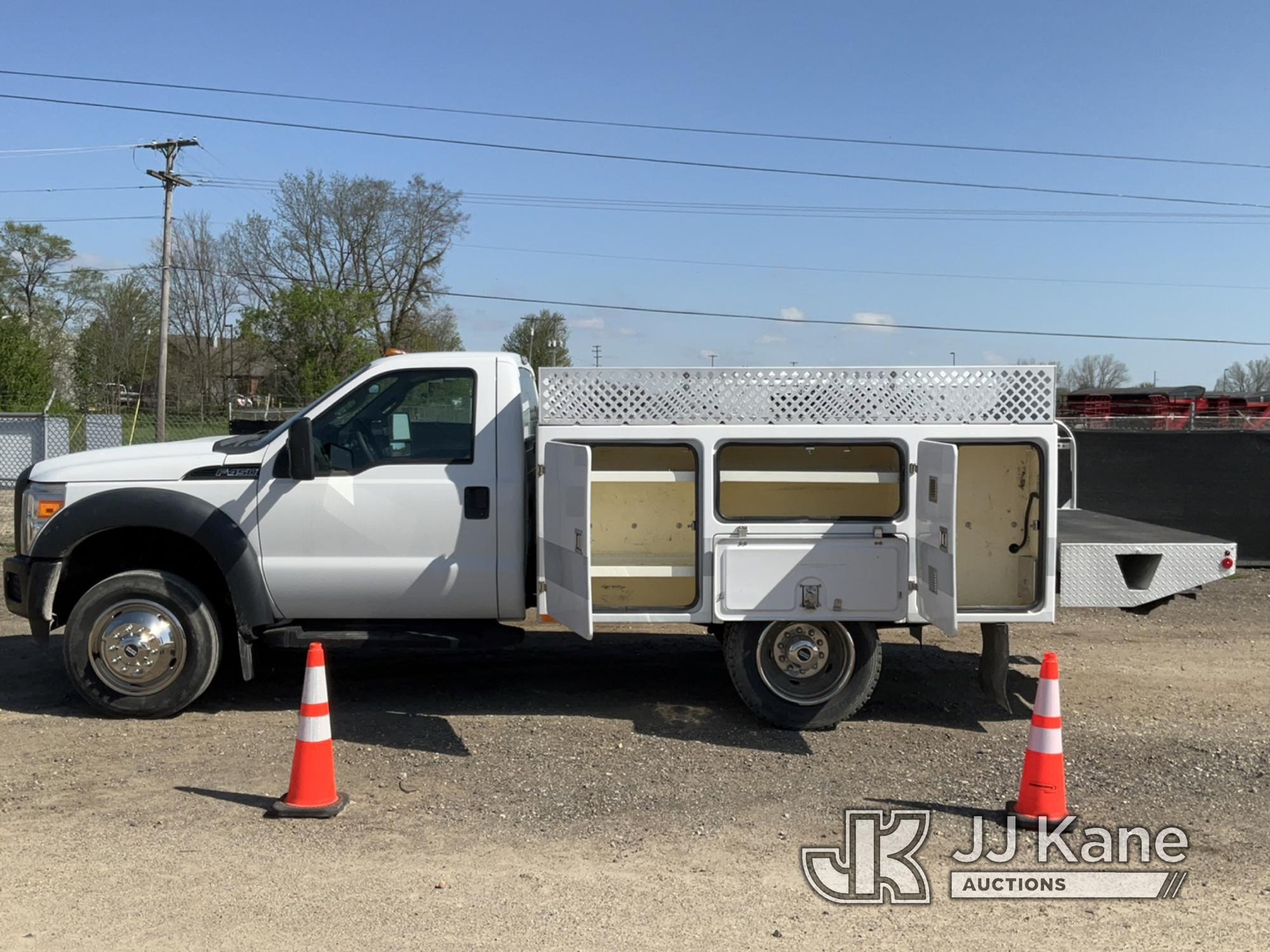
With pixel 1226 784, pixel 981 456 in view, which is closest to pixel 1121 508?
pixel 981 456

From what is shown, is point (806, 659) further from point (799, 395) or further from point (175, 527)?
point (175, 527)

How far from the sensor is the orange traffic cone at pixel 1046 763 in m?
4.73

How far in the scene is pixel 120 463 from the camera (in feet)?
20.3

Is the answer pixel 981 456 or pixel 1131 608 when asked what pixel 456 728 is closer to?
pixel 981 456

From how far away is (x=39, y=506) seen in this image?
20.4ft

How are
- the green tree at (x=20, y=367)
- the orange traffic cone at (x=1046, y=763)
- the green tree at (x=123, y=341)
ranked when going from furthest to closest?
the green tree at (x=123, y=341), the green tree at (x=20, y=367), the orange traffic cone at (x=1046, y=763)

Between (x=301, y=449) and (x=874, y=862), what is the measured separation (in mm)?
3675

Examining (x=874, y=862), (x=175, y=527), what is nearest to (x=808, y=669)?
(x=874, y=862)

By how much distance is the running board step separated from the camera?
613cm

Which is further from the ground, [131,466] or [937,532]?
[131,466]

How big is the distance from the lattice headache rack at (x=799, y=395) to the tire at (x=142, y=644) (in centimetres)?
233

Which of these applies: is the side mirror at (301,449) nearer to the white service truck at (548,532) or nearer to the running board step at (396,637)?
the white service truck at (548,532)

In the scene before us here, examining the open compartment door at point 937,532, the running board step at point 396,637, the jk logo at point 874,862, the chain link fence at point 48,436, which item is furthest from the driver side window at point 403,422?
the chain link fence at point 48,436

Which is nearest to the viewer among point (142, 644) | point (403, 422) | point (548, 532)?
point (548, 532)
